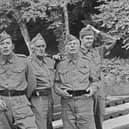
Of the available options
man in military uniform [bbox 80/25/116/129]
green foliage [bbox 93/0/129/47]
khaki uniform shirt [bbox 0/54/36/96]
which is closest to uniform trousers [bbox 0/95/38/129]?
khaki uniform shirt [bbox 0/54/36/96]

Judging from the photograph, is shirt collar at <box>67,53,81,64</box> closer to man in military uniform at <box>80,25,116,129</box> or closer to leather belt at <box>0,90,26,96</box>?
man in military uniform at <box>80,25,116,129</box>

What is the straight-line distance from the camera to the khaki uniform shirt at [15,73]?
420 centimetres

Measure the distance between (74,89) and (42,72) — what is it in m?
0.53

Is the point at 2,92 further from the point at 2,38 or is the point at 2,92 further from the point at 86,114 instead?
the point at 86,114

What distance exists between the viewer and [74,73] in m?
4.54

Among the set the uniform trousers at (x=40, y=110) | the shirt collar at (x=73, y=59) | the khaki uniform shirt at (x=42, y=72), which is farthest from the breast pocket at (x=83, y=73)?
the uniform trousers at (x=40, y=110)

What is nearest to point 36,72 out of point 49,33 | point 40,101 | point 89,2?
point 40,101

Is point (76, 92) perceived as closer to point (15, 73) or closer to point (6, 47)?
point (15, 73)

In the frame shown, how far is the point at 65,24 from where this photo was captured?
12.6 meters

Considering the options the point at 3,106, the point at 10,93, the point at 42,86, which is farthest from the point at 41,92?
the point at 3,106

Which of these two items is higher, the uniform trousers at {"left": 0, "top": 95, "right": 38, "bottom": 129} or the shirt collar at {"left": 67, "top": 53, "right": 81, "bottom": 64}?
the shirt collar at {"left": 67, "top": 53, "right": 81, "bottom": 64}

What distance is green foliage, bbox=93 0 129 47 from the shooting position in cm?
1107

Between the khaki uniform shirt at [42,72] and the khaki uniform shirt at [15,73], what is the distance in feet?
0.98

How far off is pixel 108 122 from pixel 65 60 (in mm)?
2470
